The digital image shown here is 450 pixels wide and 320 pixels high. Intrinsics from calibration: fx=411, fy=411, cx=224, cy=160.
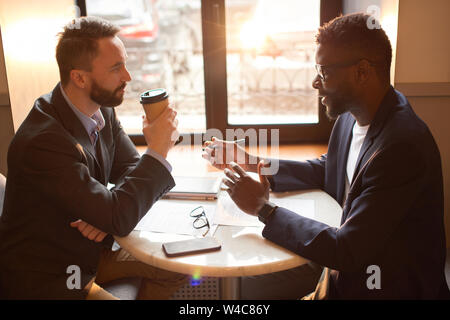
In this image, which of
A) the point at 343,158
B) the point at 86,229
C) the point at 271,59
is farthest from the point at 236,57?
the point at 86,229

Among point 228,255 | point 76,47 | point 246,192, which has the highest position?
point 76,47

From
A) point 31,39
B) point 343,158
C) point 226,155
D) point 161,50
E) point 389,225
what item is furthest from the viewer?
point 161,50

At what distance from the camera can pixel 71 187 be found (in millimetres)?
1186

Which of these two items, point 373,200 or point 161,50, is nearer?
point 373,200

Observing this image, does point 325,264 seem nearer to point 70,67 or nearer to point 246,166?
point 246,166

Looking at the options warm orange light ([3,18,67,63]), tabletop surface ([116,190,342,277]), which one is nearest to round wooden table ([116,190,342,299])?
tabletop surface ([116,190,342,277])

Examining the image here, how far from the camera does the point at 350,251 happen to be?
3.68 feet

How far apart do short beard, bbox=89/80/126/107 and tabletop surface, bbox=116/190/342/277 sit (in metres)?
0.49

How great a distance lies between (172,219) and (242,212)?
0.25 meters

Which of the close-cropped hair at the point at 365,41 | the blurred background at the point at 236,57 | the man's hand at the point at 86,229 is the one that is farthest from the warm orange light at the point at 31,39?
the close-cropped hair at the point at 365,41

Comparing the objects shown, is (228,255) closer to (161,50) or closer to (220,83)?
(220,83)

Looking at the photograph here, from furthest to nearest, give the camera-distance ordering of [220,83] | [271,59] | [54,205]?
[271,59], [220,83], [54,205]
